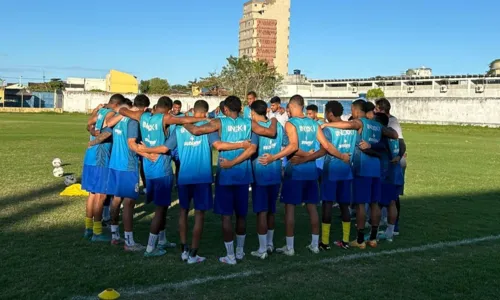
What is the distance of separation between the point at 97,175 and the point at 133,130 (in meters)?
1.30

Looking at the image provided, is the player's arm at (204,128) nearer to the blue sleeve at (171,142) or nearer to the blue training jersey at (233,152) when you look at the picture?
the blue training jersey at (233,152)

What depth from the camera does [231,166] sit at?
6.23 metres

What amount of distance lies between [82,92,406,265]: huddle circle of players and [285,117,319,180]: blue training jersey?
0.01 m

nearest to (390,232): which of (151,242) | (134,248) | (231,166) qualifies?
(231,166)

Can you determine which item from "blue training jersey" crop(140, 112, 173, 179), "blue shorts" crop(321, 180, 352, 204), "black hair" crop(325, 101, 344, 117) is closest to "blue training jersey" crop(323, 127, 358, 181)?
"blue shorts" crop(321, 180, 352, 204)

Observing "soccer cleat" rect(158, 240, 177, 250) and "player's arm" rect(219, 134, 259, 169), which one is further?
"soccer cleat" rect(158, 240, 177, 250)

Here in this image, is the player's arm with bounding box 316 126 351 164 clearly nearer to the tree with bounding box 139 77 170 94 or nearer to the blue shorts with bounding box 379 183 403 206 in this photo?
the blue shorts with bounding box 379 183 403 206

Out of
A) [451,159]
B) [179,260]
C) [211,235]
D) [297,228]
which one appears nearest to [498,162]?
[451,159]

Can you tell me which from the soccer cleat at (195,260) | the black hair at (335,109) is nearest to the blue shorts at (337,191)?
the black hair at (335,109)

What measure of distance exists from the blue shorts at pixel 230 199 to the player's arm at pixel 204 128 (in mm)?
728

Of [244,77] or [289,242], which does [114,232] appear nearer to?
[289,242]

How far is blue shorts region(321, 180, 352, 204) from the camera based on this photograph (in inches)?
283

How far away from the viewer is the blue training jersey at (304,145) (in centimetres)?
677

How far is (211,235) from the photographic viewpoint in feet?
25.4
